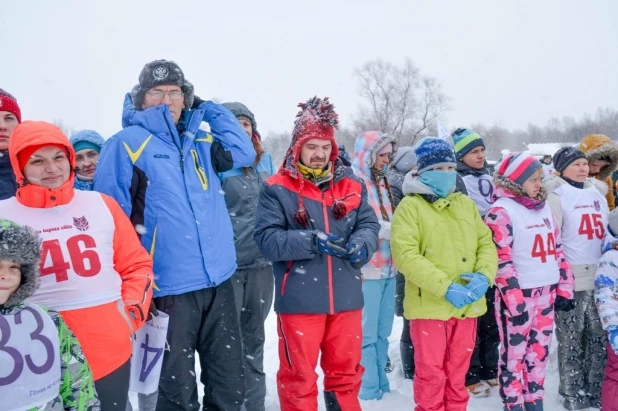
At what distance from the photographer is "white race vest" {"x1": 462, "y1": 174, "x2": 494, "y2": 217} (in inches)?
160

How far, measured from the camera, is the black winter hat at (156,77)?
2783 millimetres

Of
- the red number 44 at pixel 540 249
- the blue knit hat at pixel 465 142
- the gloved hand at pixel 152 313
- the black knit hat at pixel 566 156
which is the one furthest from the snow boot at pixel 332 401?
the black knit hat at pixel 566 156

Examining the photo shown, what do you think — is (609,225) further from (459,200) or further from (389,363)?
(389,363)

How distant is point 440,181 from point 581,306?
5.48 ft

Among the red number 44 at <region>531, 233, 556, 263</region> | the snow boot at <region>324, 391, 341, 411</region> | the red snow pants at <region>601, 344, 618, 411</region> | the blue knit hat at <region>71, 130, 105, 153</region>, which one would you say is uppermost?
the blue knit hat at <region>71, 130, 105, 153</region>

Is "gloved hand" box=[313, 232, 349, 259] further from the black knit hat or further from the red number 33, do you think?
the black knit hat

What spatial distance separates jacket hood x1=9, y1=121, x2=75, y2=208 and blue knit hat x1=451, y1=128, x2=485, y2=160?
3.35 m

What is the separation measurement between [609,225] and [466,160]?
1284 mm

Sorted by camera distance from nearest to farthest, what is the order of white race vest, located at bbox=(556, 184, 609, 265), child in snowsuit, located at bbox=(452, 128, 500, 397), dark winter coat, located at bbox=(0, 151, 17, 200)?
dark winter coat, located at bbox=(0, 151, 17, 200) → white race vest, located at bbox=(556, 184, 609, 265) → child in snowsuit, located at bbox=(452, 128, 500, 397)

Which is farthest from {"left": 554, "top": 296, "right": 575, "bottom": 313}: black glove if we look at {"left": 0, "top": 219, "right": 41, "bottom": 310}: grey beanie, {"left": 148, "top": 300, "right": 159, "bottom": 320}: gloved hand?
{"left": 0, "top": 219, "right": 41, "bottom": 310}: grey beanie

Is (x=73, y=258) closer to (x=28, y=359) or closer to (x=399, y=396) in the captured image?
(x=28, y=359)

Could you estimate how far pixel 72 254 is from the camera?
2119 mm

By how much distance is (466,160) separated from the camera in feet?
13.8

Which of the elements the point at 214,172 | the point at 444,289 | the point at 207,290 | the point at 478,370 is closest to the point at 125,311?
the point at 207,290
